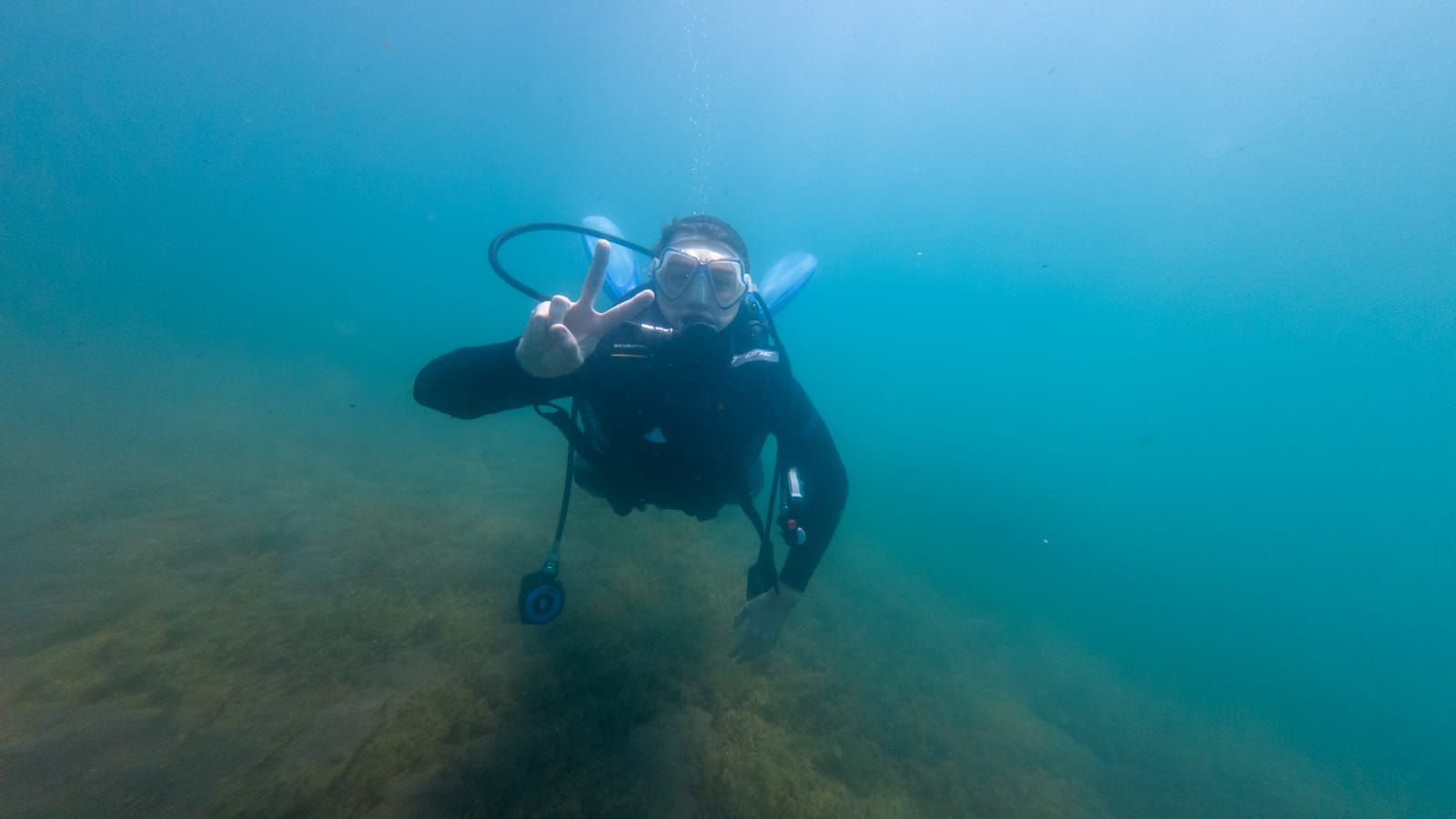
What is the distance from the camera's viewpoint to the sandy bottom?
8.75 ft

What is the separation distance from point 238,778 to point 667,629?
9.12ft

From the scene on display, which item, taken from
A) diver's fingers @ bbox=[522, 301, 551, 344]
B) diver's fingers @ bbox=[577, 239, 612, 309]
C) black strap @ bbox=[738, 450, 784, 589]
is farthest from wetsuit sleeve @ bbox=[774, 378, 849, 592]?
diver's fingers @ bbox=[522, 301, 551, 344]

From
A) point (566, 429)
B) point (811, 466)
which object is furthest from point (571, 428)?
point (811, 466)

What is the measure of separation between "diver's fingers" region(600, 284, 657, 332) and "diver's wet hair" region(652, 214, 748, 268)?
5.32 feet

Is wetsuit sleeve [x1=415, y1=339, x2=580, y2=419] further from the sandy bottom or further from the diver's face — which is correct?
the sandy bottom

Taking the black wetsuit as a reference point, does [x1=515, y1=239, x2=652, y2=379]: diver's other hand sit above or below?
above

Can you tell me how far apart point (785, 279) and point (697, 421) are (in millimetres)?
5147

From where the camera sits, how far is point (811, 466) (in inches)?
140

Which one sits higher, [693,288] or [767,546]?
[693,288]

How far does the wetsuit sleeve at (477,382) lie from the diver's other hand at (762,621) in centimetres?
188

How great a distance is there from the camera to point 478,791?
8.45 feet

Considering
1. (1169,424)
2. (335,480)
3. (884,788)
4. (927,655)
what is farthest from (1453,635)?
(335,480)

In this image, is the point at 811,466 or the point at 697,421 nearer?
the point at 697,421

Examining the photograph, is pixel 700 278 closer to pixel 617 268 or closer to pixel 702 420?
pixel 702 420
